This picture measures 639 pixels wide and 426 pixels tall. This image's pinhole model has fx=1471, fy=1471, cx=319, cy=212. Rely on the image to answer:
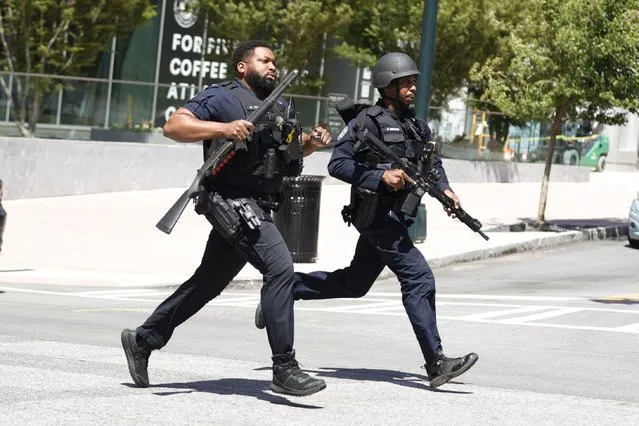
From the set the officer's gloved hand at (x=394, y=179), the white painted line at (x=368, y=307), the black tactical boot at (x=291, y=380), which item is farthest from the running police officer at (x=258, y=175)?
the white painted line at (x=368, y=307)

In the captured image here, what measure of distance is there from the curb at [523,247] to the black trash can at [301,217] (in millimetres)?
973

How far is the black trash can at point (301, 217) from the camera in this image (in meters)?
17.6

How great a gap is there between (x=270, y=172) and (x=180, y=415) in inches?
54.2

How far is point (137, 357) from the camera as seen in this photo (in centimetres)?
793

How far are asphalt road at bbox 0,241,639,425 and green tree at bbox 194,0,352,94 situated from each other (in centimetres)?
1594

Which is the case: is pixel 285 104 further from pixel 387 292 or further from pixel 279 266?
pixel 387 292

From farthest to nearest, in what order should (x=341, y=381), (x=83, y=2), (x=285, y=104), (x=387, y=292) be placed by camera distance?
(x=83, y=2) → (x=387, y=292) → (x=341, y=381) → (x=285, y=104)

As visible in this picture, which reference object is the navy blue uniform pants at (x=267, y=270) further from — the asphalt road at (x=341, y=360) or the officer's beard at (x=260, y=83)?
the officer's beard at (x=260, y=83)

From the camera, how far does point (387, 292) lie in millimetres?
16172

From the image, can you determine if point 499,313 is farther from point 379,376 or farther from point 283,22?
point 283,22

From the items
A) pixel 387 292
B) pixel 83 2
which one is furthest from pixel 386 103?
pixel 83 2

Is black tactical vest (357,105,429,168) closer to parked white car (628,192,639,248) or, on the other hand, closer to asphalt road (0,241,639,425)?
asphalt road (0,241,639,425)

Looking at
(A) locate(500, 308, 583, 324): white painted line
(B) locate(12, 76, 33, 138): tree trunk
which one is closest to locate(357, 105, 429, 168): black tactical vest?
(A) locate(500, 308, 583, 324): white painted line

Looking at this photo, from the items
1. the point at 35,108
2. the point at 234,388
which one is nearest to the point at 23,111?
the point at 35,108
